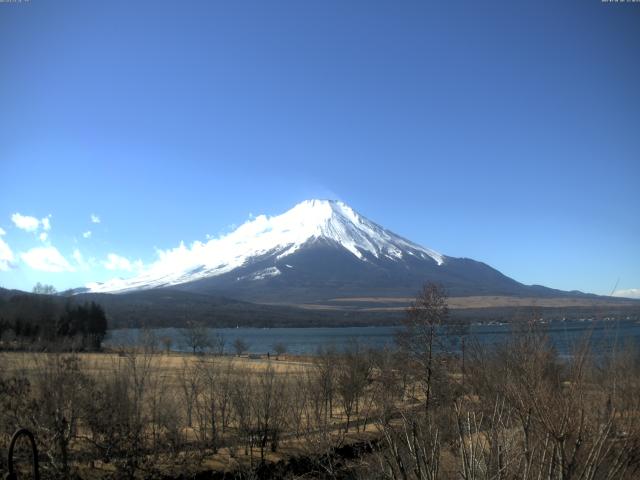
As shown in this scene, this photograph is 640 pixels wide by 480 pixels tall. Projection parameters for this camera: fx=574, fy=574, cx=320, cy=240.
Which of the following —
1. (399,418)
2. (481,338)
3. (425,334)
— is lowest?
(399,418)

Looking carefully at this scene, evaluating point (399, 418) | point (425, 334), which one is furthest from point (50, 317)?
point (399, 418)

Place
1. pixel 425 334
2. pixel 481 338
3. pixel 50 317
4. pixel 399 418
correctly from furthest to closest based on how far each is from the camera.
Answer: pixel 50 317
pixel 481 338
pixel 425 334
pixel 399 418

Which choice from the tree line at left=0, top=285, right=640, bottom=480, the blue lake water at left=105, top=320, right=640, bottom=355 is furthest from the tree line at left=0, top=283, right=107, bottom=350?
the tree line at left=0, top=285, right=640, bottom=480

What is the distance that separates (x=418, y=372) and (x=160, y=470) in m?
14.2

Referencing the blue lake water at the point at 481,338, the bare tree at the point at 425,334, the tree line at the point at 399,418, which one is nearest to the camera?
the tree line at the point at 399,418

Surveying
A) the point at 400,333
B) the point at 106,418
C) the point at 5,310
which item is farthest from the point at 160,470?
the point at 5,310

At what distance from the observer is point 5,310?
8538 centimetres

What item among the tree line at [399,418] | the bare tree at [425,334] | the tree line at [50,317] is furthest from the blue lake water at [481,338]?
the tree line at [50,317]

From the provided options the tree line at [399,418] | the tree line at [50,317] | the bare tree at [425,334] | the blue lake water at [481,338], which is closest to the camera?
the tree line at [399,418]

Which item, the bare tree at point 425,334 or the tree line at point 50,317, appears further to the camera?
the tree line at point 50,317

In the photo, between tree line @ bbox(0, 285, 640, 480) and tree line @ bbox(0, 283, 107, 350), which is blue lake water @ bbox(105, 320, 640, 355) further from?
tree line @ bbox(0, 283, 107, 350)

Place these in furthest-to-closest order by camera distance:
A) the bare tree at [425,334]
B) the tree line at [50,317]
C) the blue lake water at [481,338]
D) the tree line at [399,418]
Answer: the tree line at [50,317] < the bare tree at [425,334] < the blue lake water at [481,338] < the tree line at [399,418]

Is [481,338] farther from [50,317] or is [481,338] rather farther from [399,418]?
[50,317]

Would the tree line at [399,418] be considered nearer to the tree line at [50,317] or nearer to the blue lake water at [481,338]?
the blue lake water at [481,338]
